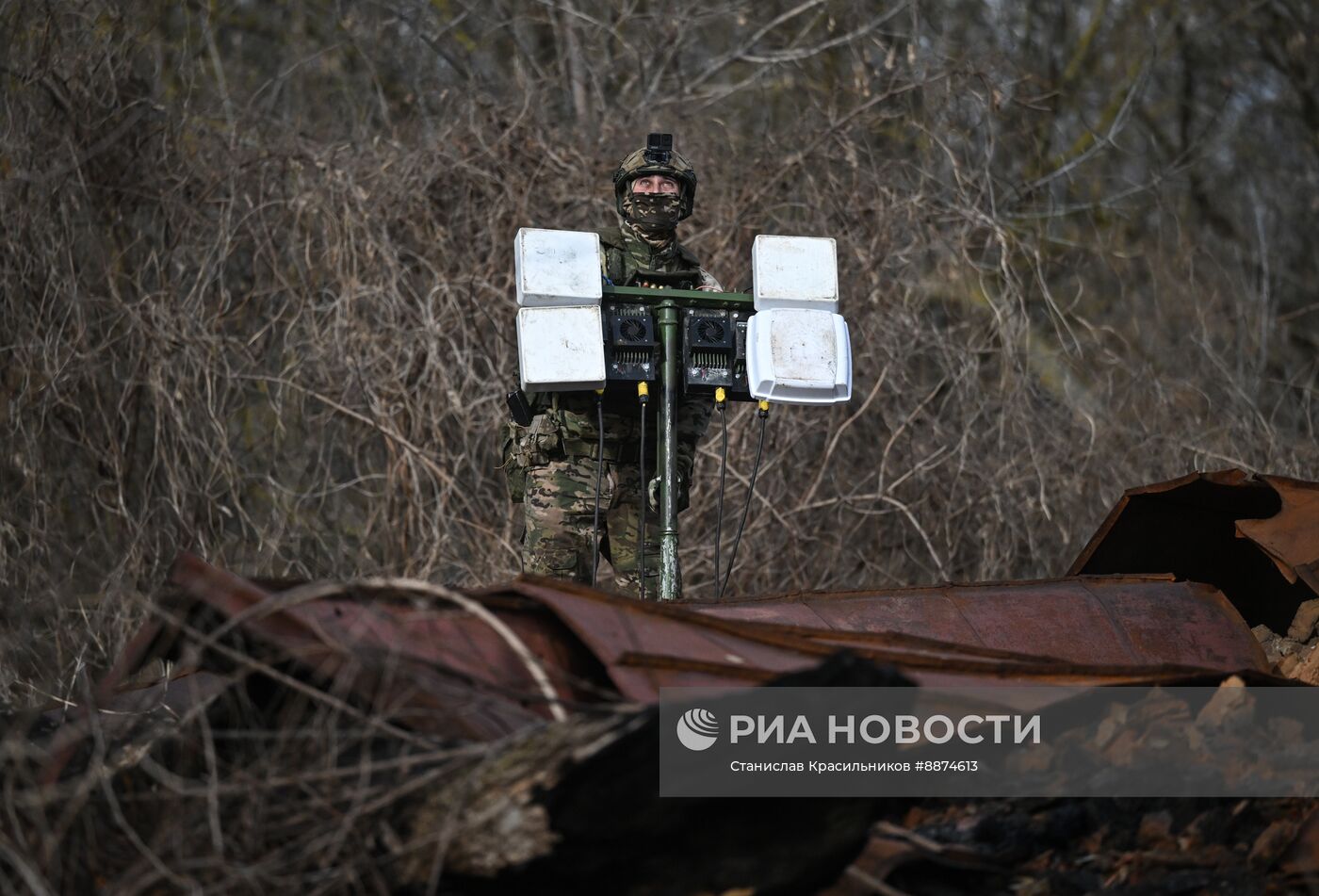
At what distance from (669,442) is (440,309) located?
364cm

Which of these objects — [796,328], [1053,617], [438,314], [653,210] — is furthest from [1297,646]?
[438,314]

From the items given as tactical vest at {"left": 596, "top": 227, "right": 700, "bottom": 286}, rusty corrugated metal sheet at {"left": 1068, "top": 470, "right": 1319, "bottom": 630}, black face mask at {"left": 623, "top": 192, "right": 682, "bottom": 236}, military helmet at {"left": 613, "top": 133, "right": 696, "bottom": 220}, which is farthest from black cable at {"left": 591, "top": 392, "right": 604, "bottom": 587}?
rusty corrugated metal sheet at {"left": 1068, "top": 470, "right": 1319, "bottom": 630}

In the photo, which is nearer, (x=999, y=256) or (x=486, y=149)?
(x=486, y=149)

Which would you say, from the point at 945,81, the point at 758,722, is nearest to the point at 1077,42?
the point at 945,81

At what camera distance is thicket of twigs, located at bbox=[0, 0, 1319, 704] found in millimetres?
8047

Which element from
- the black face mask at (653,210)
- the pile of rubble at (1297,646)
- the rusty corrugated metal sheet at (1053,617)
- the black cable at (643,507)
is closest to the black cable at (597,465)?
the black cable at (643,507)

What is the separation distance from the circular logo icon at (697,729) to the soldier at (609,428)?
8.17ft

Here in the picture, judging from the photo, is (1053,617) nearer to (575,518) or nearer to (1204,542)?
(1204,542)

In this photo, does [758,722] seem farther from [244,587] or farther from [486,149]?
[486,149]

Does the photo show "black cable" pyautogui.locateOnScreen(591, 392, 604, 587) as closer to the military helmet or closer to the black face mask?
the black face mask

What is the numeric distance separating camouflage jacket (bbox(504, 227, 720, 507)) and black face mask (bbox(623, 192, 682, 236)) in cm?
6

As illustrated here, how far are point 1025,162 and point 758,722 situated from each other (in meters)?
8.58

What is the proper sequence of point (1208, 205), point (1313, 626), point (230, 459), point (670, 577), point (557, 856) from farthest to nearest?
point (1208, 205) → point (230, 459) → point (670, 577) → point (1313, 626) → point (557, 856)

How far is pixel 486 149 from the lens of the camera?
8625 millimetres
